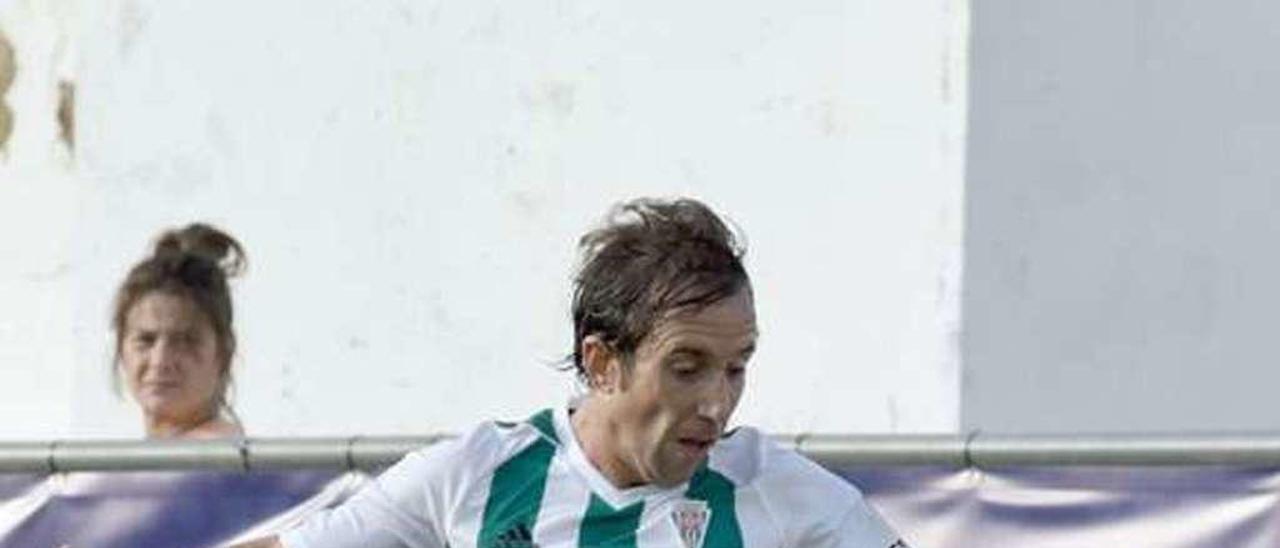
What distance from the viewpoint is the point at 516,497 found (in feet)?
21.4

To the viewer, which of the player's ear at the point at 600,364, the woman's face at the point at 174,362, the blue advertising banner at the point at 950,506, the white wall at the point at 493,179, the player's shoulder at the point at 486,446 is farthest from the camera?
the white wall at the point at 493,179

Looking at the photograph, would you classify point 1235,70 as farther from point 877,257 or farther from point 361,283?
point 361,283

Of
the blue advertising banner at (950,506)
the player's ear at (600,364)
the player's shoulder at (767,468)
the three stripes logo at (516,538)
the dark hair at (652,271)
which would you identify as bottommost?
the blue advertising banner at (950,506)

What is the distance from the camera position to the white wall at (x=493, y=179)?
1060cm

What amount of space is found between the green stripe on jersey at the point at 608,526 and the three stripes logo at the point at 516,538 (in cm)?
7

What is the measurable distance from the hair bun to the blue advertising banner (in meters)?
1.19

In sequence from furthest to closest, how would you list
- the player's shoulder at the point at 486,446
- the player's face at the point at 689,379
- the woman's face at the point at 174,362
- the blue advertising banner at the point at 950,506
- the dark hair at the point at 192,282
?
the dark hair at the point at 192,282 → the woman's face at the point at 174,362 → the blue advertising banner at the point at 950,506 → the player's shoulder at the point at 486,446 → the player's face at the point at 689,379

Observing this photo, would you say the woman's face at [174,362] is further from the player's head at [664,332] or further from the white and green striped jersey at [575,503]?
the player's head at [664,332]

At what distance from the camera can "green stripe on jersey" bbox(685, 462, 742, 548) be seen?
6.43 meters

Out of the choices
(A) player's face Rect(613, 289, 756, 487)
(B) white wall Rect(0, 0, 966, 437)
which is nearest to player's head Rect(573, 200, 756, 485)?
(A) player's face Rect(613, 289, 756, 487)

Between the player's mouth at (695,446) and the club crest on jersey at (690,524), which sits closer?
the player's mouth at (695,446)

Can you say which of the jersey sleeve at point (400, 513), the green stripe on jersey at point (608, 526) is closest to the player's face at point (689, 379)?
the green stripe on jersey at point (608, 526)

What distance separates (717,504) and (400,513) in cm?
45

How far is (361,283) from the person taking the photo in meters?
11.5
